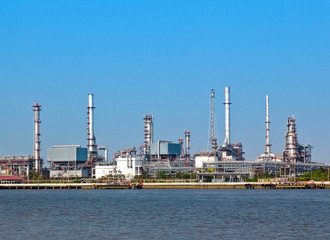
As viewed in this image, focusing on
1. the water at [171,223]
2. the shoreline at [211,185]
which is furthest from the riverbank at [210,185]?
the water at [171,223]

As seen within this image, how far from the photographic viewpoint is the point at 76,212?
262 feet

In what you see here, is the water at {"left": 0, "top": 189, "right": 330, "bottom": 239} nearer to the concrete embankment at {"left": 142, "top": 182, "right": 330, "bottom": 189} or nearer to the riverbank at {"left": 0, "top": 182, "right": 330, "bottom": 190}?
the concrete embankment at {"left": 142, "top": 182, "right": 330, "bottom": 189}

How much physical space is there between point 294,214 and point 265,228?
16641 millimetres

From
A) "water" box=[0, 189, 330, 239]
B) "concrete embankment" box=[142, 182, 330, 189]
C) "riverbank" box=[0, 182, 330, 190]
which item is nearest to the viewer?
"water" box=[0, 189, 330, 239]

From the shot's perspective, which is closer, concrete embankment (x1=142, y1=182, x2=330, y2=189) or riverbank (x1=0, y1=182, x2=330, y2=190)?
concrete embankment (x1=142, y1=182, x2=330, y2=189)

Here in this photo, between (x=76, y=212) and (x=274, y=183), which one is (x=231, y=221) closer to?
(x=76, y=212)

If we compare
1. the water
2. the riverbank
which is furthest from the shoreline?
the water

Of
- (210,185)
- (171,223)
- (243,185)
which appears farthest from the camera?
(210,185)

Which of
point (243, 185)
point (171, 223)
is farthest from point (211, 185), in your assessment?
point (171, 223)

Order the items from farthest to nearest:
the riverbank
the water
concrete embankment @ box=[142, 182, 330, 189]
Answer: the riverbank
concrete embankment @ box=[142, 182, 330, 189]
the water

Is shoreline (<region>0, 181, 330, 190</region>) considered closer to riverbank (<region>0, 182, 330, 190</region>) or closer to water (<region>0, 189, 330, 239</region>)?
riverbank (<region>0, 182, 330, 190</region>)

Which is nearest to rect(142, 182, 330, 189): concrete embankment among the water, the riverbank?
the riverbank

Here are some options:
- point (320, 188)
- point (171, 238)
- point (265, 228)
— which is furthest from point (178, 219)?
point (320, 188)

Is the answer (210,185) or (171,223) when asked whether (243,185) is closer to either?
(210,185)
